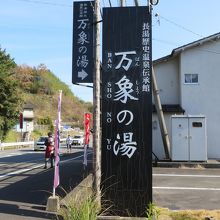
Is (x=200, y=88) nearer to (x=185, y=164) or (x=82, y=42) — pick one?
(x=185, y=164)

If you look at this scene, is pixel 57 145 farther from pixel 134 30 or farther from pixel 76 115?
pixel 76 115

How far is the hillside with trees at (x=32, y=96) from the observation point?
5516cm

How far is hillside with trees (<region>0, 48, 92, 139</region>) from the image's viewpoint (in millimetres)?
55156

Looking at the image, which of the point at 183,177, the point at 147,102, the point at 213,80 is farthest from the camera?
the point at 213,80

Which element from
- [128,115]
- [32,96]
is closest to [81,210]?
[128,115]

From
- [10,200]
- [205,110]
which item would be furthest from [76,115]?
[10,200]

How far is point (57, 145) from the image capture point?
1052 cm

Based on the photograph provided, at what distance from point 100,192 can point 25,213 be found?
6.49 feet

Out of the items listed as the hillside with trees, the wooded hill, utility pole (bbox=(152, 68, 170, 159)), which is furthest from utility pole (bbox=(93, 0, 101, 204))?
the wooded hill

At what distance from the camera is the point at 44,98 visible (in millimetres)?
114688

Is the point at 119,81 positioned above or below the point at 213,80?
below

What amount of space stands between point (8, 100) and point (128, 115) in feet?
156

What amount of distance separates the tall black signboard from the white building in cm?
1607

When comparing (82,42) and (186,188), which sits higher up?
(82,42)
